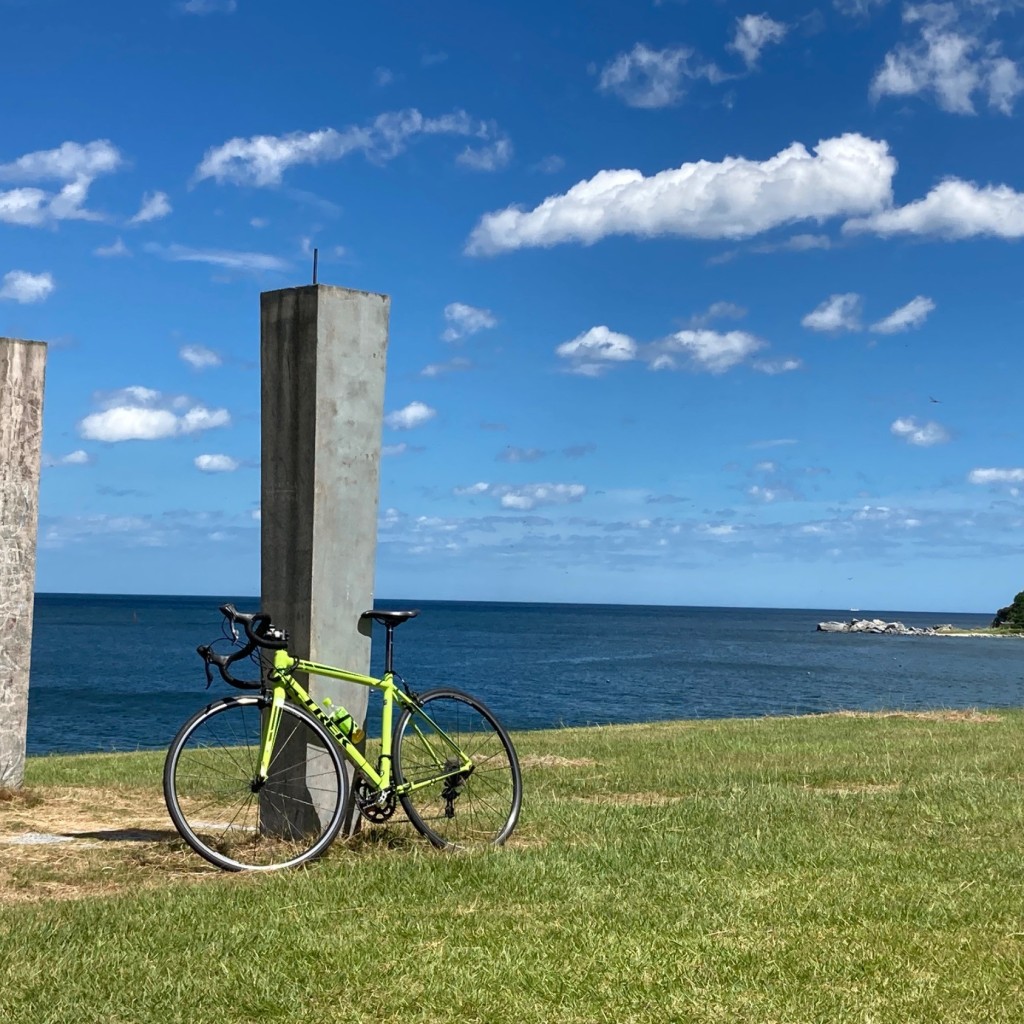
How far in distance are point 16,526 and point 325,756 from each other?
4.05m

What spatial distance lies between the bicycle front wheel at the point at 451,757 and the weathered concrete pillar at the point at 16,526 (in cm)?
391

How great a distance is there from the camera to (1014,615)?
5974 inches

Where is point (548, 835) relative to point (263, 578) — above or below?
below

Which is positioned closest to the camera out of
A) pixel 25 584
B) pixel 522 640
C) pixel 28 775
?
pixel 25 584

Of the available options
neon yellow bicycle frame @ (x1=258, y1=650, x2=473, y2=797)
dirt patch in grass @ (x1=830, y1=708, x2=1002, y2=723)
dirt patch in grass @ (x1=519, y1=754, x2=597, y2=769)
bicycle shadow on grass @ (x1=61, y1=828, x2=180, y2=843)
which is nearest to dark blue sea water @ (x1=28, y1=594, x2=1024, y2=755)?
dirt patch in grass @ (x1=519, y1=754, x2=597, y2=769)

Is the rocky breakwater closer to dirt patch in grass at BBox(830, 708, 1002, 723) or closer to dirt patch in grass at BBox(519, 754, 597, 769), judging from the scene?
dirt patch in grass at BBox(830, 708, 1002, 723)

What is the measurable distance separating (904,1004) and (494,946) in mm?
1632

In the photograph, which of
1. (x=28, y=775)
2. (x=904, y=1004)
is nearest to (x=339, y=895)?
(x=904, y=1004)

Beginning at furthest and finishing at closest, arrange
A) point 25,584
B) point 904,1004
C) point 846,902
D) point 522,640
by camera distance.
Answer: point 522,640 < point 25,584 < point 846,902 < point 904,1004

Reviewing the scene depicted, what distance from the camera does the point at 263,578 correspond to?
7637 mm

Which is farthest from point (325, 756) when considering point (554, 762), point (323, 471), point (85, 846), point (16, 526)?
point (554, 762)

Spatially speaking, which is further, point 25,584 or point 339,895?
point 25,584

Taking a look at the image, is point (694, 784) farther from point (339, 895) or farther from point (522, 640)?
point (522, 640)

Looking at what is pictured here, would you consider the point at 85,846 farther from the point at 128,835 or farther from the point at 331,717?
the point at 331,717
